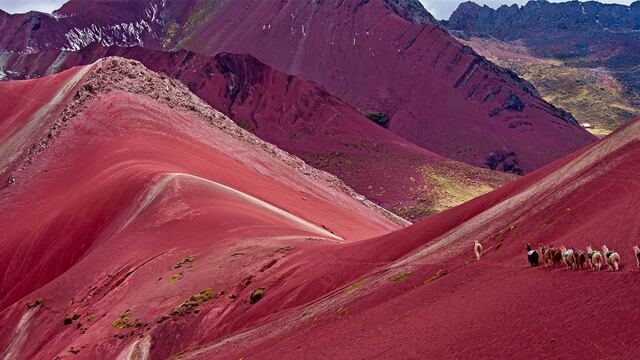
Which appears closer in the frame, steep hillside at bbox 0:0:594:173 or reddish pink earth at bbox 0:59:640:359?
reddish pink earth at bbox 0:59:640:359

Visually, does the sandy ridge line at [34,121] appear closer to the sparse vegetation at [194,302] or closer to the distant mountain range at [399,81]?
the sparse vegetation at [194,302]

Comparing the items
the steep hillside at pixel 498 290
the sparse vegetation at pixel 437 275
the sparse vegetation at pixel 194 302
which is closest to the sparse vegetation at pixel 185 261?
the sparse vegetation at pixel 194 302

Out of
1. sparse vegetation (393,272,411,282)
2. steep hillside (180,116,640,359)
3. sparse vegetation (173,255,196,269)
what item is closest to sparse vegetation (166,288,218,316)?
steep hillside (180,116,640,359)

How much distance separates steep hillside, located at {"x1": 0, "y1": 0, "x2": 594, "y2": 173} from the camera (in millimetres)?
150750

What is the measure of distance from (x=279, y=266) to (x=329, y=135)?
9104 cm

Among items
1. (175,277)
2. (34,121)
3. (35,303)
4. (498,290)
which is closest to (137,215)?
(35,303)

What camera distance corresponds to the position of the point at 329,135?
399ft

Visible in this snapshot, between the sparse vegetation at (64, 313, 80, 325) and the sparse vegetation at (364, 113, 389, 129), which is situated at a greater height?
the sparse vegetation at (364, 113, 389, 129)

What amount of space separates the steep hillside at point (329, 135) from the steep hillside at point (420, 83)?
24.2 m

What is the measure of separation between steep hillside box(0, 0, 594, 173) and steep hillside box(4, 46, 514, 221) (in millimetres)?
24204

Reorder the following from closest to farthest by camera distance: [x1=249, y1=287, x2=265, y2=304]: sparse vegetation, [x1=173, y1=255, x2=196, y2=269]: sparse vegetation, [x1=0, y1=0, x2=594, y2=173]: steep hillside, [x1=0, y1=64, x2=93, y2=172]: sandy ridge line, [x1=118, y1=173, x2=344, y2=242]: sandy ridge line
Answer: [x1=249, y1=287, x2=265, y2=304]: sparse vegetation < [x1=173, y1=255, x2=196, y2=269]: sparse vegetation < [x1=118, y1=173, x2=344, y2=242]: sandy ridge line < [x1=0, y1=64, x2=93, y2=172]: sandy ridge line < [x1=0, y1=0, x2=594, y2=173]: steep hillside

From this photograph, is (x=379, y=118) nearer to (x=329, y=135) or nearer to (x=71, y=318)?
(x=329, y=135)

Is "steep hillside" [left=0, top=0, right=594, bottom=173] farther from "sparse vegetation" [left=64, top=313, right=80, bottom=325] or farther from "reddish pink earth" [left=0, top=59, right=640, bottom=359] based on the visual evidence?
"sparse vegetation" [left=64, top=313, right=80, bottom=325]

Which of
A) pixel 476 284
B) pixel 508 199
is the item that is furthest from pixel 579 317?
pixel 508 199
